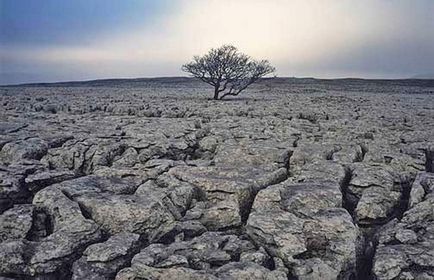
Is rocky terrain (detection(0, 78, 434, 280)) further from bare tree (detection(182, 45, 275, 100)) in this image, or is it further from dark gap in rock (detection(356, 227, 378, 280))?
bare tree (detection(182, 45, 275, 100))

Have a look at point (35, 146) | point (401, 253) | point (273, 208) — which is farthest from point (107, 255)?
point (35, 146)

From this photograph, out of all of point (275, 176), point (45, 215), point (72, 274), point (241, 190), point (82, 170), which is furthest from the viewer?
point (82, 170)

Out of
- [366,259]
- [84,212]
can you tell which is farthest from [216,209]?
[366,259]

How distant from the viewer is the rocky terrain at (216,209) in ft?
22.6

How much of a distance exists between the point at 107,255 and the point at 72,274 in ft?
2.00

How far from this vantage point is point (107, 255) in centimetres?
688

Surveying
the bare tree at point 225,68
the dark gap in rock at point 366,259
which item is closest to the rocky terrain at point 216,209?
the dark gap in rock at point 366,259

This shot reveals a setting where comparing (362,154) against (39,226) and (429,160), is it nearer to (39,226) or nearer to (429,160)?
(429,160)

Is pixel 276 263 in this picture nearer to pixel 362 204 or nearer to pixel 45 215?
pixel 362 204

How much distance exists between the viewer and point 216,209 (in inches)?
348

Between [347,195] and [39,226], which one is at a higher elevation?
[347,195]

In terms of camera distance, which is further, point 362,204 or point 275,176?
point 275,176

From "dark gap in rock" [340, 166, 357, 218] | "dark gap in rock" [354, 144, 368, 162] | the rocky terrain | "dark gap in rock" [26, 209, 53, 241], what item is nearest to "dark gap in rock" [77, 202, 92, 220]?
the rocky terrain

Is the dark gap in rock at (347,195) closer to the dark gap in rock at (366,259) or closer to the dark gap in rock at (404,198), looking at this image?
the dark gap in rock at (404,198)
